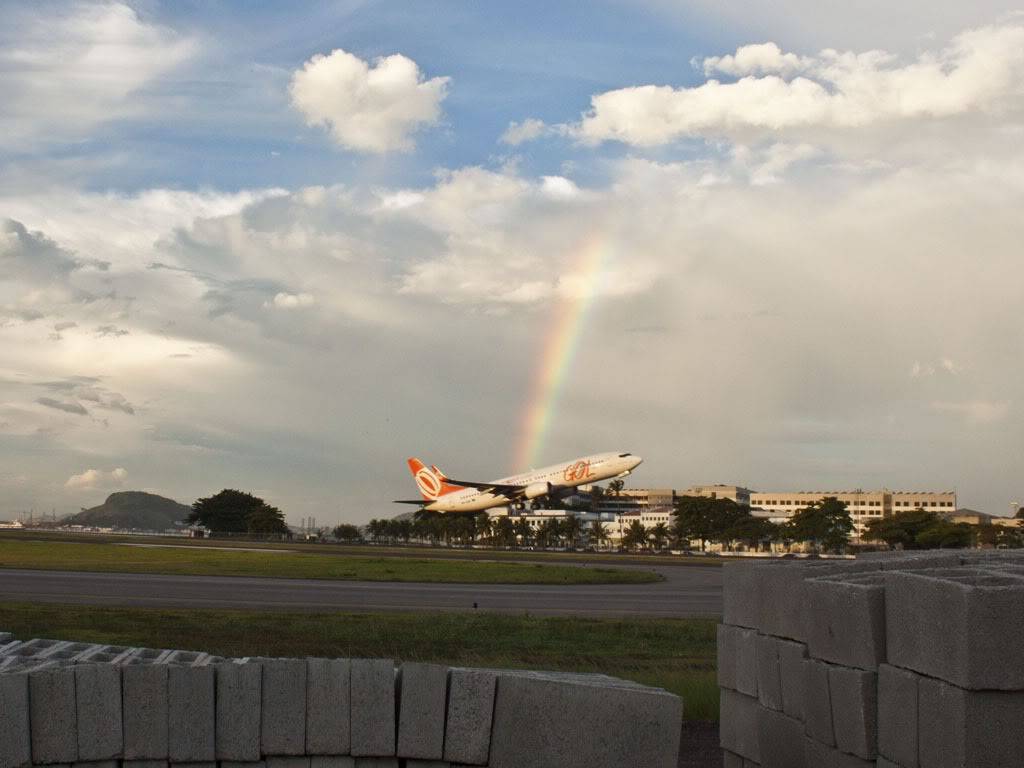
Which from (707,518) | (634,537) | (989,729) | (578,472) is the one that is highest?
(578,472)

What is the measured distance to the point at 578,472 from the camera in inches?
4648

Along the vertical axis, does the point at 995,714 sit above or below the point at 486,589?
above

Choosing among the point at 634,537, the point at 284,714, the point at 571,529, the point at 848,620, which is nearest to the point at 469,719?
the point at 284,714

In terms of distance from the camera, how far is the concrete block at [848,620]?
25.8 ft

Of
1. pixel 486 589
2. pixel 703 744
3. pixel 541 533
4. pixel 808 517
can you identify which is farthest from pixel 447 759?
pixel 541 533

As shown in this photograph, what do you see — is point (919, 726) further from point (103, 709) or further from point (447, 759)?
point (103, 709)

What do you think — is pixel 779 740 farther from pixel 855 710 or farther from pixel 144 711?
pixel 144 711

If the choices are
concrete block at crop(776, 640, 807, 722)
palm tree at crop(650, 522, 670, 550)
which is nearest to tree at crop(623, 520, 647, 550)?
palm tree at crop(650, 522, 670, 550)

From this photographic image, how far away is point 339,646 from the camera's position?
23.9 meters

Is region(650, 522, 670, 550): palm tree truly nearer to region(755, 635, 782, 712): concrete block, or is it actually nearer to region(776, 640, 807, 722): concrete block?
region(755, 635, 782, 712): concrete block

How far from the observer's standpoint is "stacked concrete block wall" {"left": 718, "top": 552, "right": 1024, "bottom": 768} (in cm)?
668

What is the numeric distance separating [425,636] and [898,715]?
1977 centimetres

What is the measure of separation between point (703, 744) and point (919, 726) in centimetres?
707

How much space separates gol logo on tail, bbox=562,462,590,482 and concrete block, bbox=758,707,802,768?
107581 mm
